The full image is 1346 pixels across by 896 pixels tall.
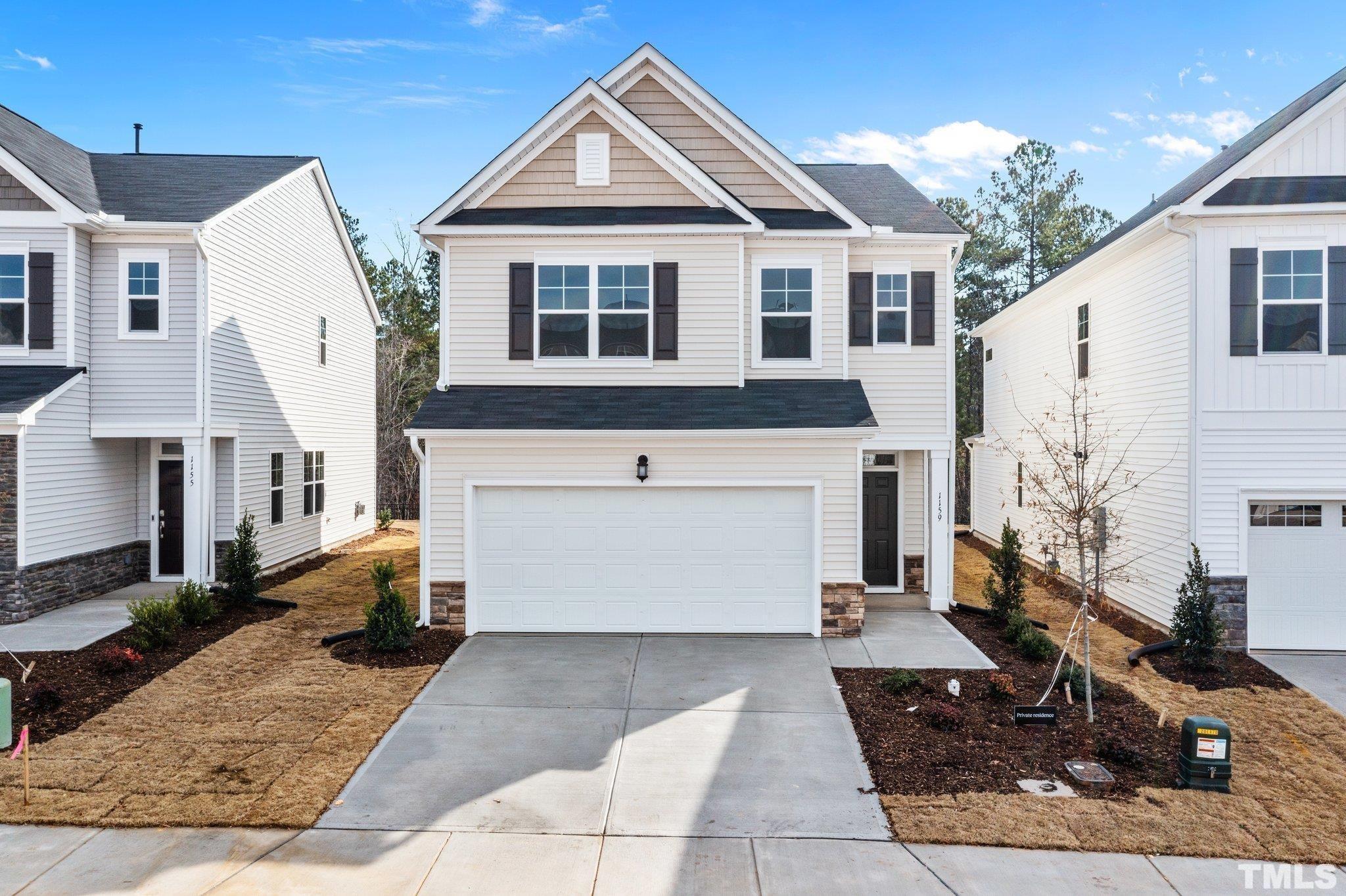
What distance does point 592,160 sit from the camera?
11945 mm

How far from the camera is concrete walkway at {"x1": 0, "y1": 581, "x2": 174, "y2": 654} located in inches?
398

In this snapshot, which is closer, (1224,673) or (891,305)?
(1224,673)

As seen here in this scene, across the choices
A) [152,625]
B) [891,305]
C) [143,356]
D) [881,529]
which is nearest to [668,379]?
[891,305]

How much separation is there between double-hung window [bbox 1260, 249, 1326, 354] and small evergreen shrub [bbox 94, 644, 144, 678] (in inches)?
605

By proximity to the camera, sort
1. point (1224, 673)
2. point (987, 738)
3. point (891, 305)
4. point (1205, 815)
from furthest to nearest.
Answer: point (891, 305) → point (1224, 673) → point (987, 738) → point (1205, 815)

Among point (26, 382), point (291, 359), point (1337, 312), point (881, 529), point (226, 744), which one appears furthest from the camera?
point (291, 359)

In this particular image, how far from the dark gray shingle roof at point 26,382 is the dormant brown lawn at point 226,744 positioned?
4784 mm

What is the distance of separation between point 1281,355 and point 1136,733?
6.40 metres

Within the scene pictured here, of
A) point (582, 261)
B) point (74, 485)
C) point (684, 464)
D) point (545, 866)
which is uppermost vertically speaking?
point (582, 261)

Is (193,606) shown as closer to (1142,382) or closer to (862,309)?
(862,309)

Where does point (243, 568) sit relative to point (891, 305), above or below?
below

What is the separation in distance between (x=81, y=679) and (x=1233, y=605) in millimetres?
14725

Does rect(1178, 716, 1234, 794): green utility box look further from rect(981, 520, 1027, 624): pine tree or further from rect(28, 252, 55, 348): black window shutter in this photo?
rect(28, 252, 55, 348): black window shutter

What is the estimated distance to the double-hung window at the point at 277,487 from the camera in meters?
15.7
